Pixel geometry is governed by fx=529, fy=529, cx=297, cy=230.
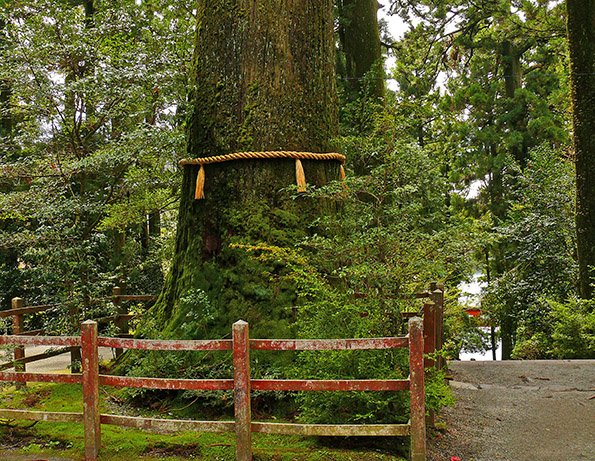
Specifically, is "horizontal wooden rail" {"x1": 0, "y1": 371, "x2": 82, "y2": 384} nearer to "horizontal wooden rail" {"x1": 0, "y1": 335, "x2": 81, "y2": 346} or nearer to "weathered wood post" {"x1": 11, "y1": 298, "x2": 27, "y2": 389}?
"horizontal wooden rail" {"x1": 0, "y1": 335, "x2": 81, "y2": 346}

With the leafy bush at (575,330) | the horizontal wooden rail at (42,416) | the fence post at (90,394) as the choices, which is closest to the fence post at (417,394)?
the fence post at (90,394)

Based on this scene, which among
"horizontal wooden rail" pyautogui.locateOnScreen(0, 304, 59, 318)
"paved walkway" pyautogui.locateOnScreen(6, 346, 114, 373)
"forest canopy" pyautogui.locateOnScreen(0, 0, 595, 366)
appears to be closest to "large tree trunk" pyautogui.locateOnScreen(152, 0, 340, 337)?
"forest canopy" pyautogui.locateOnScreen(0, 0, 595, 366)

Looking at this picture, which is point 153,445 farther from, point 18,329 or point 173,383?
point 18,329

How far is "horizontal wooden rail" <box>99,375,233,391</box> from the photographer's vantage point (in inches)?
155

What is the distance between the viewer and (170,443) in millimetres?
4320

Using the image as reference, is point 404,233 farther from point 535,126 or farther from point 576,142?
point 535,126

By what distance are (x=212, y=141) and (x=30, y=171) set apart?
3.10 m

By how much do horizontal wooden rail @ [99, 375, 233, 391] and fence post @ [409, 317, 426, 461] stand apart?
1.31m

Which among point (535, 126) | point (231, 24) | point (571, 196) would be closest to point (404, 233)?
point (231, 24)

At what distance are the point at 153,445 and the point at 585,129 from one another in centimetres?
896

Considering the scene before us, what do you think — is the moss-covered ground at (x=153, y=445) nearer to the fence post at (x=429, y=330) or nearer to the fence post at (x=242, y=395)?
the fence post at (x=242, y=395)

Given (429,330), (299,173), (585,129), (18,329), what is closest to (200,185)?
(299,173)

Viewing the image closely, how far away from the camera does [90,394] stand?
165 inches

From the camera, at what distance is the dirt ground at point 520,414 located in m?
4.54
